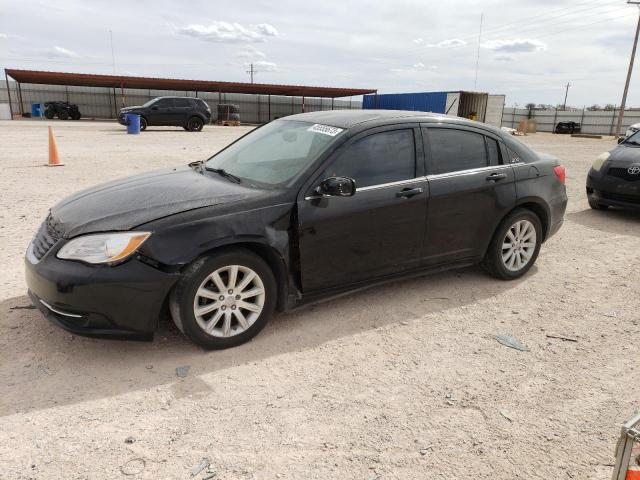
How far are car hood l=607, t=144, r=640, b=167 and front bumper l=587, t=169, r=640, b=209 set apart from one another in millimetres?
232

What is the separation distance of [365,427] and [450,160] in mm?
2568

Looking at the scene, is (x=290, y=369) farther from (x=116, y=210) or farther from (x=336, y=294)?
(x=116, y=210)

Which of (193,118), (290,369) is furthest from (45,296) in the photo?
(193,118)

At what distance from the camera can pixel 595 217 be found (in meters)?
7.96

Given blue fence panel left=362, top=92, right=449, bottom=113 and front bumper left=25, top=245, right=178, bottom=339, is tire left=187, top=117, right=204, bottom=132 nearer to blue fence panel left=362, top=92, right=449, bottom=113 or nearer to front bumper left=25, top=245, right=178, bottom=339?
blue fence panel left=362, top=92, right=449, bottom=113

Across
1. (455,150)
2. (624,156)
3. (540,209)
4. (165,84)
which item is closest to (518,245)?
(540,209)

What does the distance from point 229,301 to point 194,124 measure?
2318 cm

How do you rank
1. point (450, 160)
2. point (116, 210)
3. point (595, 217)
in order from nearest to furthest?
1. point (116, 210)
2. point (450, 160)
3. point (595, 217)

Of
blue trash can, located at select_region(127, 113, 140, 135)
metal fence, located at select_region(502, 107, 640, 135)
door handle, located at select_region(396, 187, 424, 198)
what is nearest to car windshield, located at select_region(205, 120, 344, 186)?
door handle, located at select_region(396, 187, 424, 198)

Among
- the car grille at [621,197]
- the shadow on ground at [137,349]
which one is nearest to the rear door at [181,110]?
the car grille at [621,197]

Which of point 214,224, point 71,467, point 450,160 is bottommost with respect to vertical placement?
point 71,467

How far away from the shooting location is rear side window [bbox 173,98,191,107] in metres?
24.4

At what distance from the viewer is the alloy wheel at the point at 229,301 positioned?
3.28 meters

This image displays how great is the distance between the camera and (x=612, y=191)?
780 centimetres
